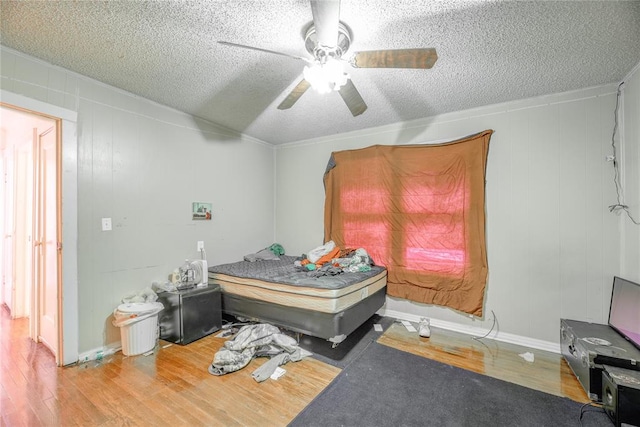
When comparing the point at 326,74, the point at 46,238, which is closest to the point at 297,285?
the point at 326,74

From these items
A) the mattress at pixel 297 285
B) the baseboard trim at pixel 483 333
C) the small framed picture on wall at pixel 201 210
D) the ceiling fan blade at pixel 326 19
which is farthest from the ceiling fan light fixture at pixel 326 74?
the baseboard trim at pixel 483 333

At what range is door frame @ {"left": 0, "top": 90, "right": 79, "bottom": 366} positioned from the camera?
87.6 inches

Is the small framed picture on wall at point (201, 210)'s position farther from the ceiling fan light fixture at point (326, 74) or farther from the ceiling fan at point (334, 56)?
the ceiling fan light fixture at point (326, 74)

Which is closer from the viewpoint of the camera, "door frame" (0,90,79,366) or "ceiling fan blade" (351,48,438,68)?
"ceiling fan blade" (351,48,438,68)

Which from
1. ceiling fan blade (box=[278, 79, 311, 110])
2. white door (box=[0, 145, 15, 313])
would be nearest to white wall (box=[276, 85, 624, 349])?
ceiling fan blade (box=[278, 79, 311, 110])

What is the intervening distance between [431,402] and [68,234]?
3.16m

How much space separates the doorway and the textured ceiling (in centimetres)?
78

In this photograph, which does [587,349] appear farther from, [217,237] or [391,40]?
[217,237]

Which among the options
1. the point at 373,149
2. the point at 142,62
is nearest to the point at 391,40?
the point at 373,149

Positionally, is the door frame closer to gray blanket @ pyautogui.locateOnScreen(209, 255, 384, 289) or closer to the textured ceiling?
the textured ceiling

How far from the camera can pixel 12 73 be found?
200 cm

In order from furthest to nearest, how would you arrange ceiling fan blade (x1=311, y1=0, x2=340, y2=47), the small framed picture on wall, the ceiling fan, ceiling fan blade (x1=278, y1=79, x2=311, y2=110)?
the small framed picture on wall < ceiling fan blade (x1=278, y1=79, x2=311, y2=110) < the ceiling fan < ceiling fan blade (x1=311, y1=0, x2=340, y2=47)

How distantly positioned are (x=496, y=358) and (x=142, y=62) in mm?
4020

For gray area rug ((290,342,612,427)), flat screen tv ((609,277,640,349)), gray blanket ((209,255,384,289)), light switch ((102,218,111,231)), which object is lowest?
gray area rug ((290,342,612,427))
